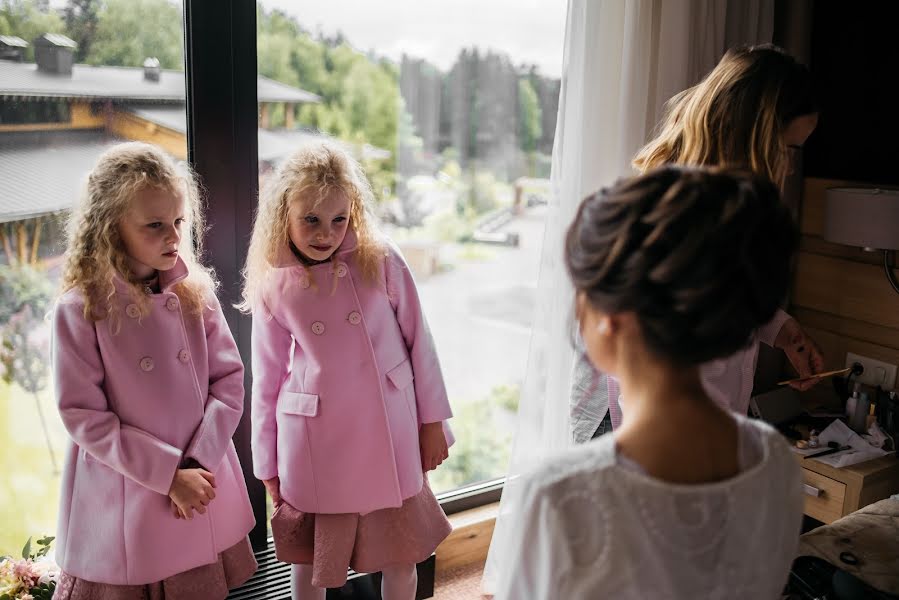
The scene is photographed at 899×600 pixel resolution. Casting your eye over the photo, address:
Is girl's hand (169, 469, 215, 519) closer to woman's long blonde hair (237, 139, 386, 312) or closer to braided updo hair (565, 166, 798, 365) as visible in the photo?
woman's long blonde hair (237, 139, 386, 312)

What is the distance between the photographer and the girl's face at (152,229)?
5.22ft

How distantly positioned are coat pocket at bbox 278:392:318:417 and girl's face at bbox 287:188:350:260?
0.30 m

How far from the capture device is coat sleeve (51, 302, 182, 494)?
156cm

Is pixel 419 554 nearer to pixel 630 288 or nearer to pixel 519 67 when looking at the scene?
pixel 630 288

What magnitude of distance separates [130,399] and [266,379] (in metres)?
0.32

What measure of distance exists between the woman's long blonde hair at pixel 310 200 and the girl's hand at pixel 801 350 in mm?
903

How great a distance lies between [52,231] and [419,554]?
1.09 meters

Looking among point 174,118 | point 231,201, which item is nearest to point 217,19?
point 174,118

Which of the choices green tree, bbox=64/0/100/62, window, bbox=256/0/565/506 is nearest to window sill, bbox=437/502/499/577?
window, bbox=256/0/565/506

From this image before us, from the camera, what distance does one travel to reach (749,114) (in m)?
1.66

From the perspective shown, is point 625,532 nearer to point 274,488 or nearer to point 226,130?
Result: point 274,488

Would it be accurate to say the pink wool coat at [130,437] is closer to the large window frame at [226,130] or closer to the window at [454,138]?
the large window frame at [226,130]

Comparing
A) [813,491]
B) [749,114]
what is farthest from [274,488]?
[813,491]

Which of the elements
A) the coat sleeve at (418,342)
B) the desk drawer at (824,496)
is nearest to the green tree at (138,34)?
the coat sleeve at (418,342)
